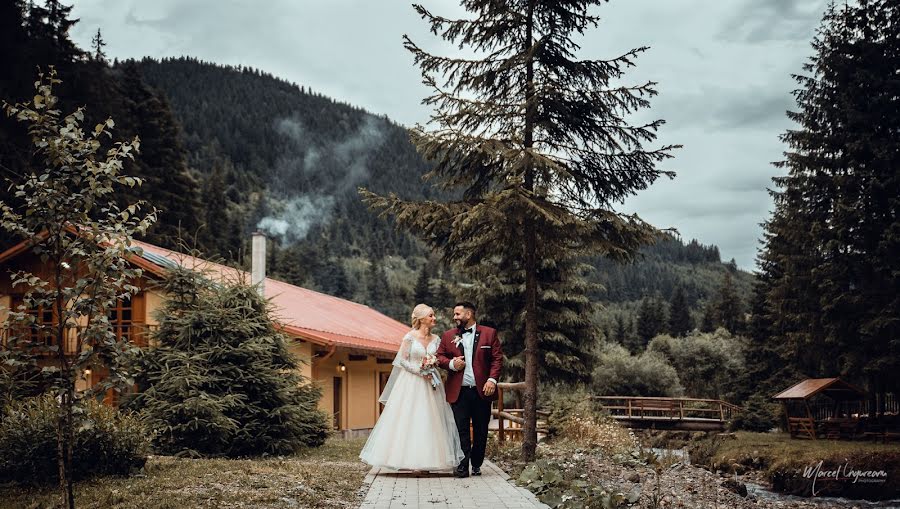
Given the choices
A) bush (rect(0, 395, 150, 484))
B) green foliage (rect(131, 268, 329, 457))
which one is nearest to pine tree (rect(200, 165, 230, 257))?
green foliage (rect(131, 268, 329, 457))

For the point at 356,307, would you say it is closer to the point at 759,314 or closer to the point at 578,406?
the point at 578,406

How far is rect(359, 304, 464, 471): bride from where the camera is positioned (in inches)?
390

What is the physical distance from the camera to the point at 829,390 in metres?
28.9

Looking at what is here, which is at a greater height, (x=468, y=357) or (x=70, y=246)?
(x=70, y=246)

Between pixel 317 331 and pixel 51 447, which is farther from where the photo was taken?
pixel 317 331

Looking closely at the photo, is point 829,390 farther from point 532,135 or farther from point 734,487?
point 532,135

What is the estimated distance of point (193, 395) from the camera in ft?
44.1

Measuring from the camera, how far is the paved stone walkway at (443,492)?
775 centimetres

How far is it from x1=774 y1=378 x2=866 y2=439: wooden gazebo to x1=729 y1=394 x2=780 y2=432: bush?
589cm

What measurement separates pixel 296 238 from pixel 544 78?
491ft

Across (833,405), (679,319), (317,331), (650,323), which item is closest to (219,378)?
(317,331)

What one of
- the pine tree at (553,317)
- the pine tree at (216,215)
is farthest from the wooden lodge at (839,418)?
the pine tree at (216,215)

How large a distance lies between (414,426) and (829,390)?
23.7 metres

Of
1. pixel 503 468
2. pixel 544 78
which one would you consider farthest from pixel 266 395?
pixel 544 78
